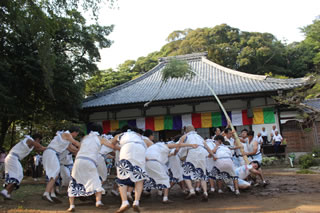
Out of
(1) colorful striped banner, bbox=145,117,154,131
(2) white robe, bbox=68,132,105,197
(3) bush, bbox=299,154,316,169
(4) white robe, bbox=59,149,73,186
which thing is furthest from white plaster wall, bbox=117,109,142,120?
(2) white robe, bbox=68,132,105,197

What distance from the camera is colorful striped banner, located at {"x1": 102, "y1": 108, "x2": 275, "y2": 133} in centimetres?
1393

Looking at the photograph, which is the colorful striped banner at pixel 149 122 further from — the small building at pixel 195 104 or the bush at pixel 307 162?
the bush at pixel 307 162

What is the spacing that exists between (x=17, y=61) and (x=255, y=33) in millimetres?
30689

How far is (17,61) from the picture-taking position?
10.6 m

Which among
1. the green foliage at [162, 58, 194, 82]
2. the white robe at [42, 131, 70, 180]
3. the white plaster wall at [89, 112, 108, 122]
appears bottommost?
the white robe at [42, 131, 70, 180]

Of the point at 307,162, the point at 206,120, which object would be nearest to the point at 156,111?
the point at 206,120

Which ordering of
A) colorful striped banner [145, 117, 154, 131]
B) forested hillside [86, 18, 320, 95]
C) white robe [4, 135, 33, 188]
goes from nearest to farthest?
white robe [4, 135, 33, 188] < colorful striped banner [145, 117, 154, 131] < forested hillside [86, 18, 320, 95]

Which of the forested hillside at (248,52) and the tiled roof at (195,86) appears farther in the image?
the forested hillside at (248,52)

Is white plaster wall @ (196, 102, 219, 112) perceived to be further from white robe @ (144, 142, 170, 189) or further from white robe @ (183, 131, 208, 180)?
white robe @ (144, 142, 170, 189)

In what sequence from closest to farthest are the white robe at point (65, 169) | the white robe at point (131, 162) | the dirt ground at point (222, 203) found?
the white robe at point (131, 162) < the dirt ground at point (222, 203) < the white robe at point (65, 169)

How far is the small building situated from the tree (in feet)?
9.23

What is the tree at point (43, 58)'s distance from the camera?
303 inches

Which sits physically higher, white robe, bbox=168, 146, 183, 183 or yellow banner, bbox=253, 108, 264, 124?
yellow banner, bbox=253, 108, 264, 124

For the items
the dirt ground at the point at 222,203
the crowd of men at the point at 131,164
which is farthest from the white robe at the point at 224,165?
the dirt ground at the point at 222,203
